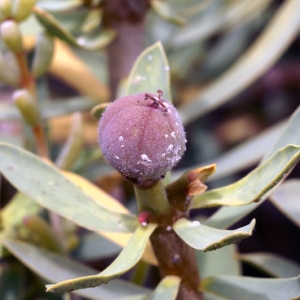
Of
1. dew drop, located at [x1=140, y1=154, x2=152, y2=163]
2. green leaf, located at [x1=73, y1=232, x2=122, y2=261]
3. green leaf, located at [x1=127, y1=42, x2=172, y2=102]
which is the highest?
dew drop, located at [x1=140, y1=154, x2=152, y2=163]

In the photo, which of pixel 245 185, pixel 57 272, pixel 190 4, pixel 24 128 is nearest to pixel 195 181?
pixel 245 185

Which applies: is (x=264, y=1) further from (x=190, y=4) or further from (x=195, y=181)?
(x=195, y=181)

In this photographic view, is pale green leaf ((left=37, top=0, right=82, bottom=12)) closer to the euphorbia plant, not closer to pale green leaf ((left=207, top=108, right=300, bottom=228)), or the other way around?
the euphorbia plant

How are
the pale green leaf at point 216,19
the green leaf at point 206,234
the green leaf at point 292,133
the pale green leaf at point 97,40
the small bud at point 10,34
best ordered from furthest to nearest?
the pale green leaf at point 216,19 < the pale green leaf at point 97,40 < the small bud at point 10,34 < the green leaf at point 292,133 < the green leaf at point 206,234

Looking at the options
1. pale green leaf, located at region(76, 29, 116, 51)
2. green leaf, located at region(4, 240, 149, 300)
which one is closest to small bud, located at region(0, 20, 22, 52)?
pale green leaf, located at region(76, 29, 116, 51)

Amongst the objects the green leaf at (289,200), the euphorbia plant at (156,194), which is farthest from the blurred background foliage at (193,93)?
the euphorbia plant at (156,194)

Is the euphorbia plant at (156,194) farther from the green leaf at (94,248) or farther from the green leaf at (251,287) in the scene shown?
the green leaf at (94,248)
